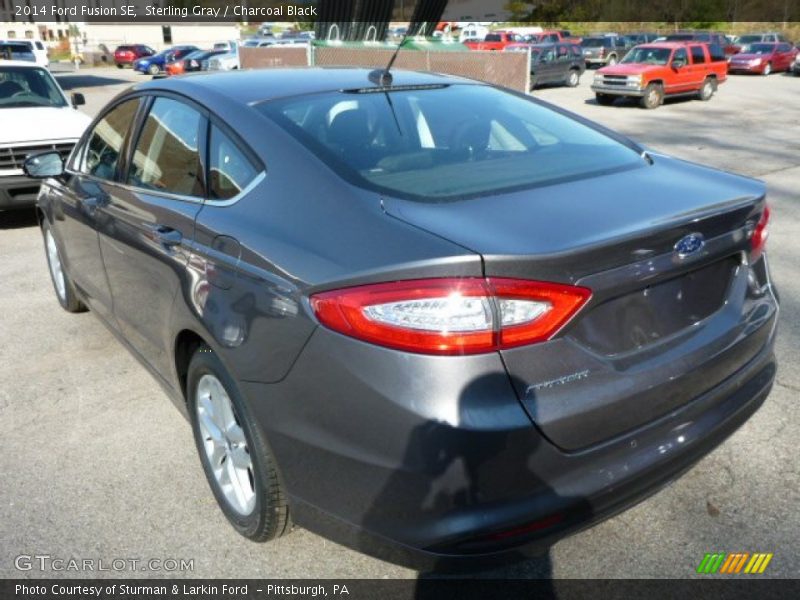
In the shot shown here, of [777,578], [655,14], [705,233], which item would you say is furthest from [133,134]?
[655,14]

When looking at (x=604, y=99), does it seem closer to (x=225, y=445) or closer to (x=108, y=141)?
(x=108, y=141)

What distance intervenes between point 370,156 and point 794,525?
2.12m

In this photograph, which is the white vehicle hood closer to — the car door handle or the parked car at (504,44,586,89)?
the car door handle

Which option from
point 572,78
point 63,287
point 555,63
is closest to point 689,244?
point 63,287

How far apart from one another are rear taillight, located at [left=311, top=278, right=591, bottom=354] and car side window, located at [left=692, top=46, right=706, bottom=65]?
71.3 feet

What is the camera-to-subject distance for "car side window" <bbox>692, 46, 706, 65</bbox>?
68.6 feet

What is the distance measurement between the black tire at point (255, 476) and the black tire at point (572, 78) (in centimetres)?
2621

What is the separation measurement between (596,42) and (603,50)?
2.39ft

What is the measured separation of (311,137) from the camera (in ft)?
8.48

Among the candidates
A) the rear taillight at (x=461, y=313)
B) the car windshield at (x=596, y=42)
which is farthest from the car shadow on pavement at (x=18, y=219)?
the car windshield at (x=596, y=42)

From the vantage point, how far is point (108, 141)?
12.6ft

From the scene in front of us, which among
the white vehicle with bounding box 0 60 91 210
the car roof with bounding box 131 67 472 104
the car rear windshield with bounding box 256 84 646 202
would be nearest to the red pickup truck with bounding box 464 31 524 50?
the white vehicle with bounding box 0 60 91 210

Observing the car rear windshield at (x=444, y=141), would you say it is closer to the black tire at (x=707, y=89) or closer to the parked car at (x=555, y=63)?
the black tire at (x=707, y=89)

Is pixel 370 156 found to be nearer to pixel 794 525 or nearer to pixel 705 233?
pixel 705 233
